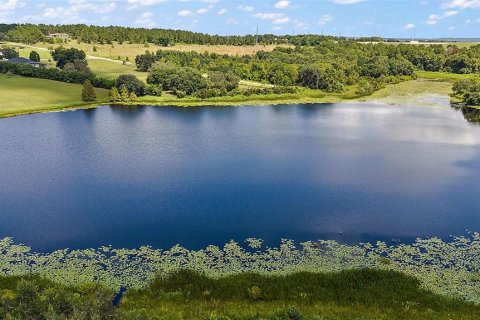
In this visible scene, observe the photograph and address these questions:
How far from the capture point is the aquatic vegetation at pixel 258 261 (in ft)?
92.8

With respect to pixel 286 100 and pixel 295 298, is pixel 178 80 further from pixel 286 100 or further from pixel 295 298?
pixel 295 298

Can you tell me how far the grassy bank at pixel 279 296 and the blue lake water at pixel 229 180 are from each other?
6.04 meters

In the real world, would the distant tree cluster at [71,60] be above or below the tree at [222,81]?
above

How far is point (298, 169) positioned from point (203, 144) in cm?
1611

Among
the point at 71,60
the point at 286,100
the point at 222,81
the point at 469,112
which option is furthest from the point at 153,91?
the point at 469,112

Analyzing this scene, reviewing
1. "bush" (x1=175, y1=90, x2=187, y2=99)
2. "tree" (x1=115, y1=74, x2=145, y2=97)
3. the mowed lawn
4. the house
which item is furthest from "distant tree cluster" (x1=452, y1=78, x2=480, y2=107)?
the house

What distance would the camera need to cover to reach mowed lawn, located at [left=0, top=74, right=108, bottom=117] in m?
81.8

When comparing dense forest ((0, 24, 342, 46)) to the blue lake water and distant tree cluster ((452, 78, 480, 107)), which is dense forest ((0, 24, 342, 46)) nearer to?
distant tree cluster ((452, 78, 480, 107))

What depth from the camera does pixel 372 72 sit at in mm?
129750

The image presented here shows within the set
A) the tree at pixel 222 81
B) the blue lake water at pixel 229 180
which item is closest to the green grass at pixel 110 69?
the tree at pixel 222 81

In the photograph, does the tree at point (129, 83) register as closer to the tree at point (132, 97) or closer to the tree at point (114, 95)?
the tree at point (132, 97)

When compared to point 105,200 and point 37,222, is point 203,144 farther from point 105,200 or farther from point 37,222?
point 37,222

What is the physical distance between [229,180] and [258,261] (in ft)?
51.5

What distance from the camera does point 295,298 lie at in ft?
82.2
